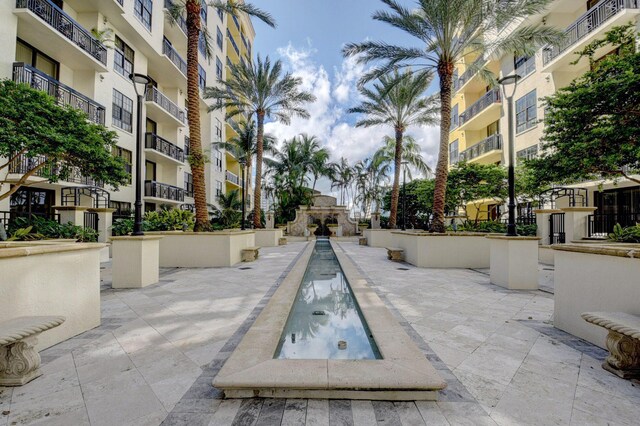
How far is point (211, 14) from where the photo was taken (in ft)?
90.1

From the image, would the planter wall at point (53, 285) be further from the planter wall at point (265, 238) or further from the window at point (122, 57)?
the window at point (122, 57)

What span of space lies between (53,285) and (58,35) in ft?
47.9

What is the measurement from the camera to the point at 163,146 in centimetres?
2144

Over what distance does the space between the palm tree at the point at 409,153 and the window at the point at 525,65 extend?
9.66 meters

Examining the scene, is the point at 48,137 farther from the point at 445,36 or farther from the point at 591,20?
the point at 591,20

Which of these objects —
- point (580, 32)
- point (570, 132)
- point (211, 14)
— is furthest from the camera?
point (211, 14)

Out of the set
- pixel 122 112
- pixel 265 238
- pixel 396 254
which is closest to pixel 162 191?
pixel 122 112

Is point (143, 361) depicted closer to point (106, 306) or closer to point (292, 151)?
point (106, 306)

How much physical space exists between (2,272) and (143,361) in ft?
6.39

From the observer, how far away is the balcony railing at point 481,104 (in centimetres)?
2255

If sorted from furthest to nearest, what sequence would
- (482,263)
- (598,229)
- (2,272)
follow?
(598,229), (482,263), (2,272)

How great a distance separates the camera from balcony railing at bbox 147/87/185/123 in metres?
20.2

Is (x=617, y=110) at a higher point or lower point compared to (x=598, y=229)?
higher

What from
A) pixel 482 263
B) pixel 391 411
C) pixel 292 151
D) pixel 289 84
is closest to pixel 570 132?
pixel 482 263
